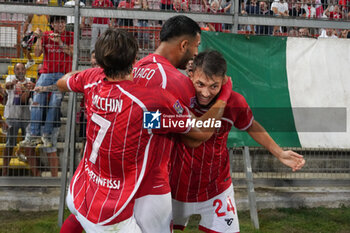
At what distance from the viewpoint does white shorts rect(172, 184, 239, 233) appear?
3.96m

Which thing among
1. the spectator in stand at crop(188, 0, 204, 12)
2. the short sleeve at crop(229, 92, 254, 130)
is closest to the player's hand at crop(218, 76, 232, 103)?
the short sleeve at crop(229, 92, 254, 130)

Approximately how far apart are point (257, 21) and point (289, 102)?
1231mm

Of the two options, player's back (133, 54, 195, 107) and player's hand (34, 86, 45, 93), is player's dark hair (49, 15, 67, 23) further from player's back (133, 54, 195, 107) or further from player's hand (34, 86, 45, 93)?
player's back (133, 54, 195, 107)

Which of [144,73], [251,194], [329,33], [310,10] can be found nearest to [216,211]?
[144,73]

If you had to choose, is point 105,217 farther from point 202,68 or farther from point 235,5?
point 235,5

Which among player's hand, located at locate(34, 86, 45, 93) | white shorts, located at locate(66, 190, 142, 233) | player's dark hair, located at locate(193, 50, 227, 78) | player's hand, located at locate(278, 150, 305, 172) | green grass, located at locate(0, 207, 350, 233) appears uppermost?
player's dark hair, located at locate(193, 50, 227, 78)

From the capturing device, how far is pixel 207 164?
396 cm

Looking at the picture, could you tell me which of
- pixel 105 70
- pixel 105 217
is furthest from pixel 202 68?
pixel 105 217

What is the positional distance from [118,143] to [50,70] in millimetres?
3910

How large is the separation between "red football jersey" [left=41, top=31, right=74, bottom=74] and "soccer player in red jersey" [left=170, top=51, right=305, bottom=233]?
10.3ft

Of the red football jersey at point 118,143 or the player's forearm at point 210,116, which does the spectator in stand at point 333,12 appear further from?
the red football jersey at point 118,143

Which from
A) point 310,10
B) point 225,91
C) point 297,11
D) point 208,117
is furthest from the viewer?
point 310,10

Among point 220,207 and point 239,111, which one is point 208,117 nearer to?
point 239,111

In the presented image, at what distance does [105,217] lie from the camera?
2992 mm
